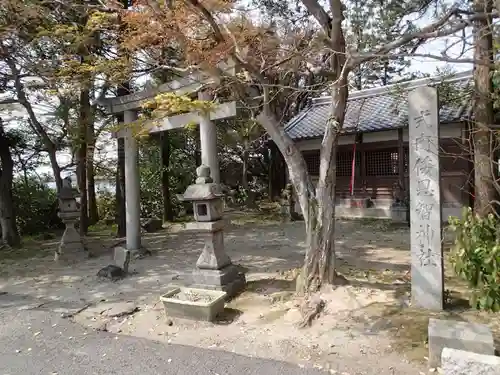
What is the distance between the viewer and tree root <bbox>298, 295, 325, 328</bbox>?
16.0 feet

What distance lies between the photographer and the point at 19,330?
523cm

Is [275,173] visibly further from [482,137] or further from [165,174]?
[482,137]

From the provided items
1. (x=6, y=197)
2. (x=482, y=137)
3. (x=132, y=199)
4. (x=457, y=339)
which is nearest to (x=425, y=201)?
(x=457, y=339)

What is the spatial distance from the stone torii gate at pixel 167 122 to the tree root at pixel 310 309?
11.5 ft

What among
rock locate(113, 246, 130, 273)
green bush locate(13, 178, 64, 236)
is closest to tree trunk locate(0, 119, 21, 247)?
green bush locate(13, 178, 64, 236)

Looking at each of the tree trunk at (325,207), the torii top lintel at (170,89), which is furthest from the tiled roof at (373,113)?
the tree trunk at (325,207)

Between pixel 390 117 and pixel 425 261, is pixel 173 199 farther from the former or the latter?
pixel 425 261

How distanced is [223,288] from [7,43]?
850 cm

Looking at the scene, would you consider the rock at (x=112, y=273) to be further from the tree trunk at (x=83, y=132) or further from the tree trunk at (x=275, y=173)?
A: the tree trunk at (x=275, y=173)

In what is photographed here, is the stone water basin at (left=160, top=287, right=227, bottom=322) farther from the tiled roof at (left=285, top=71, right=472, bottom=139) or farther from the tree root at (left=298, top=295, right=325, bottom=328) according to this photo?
the tiled roof at (left=285, top=71, right=472, bottom=139)

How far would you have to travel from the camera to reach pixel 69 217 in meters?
9.95

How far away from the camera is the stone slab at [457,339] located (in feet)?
11.5

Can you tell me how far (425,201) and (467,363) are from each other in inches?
86.8

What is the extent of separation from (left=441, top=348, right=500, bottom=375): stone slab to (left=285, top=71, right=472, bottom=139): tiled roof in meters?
8.81
